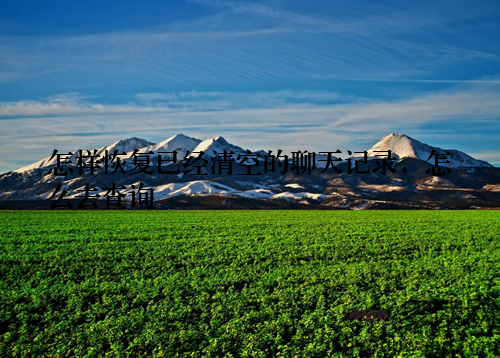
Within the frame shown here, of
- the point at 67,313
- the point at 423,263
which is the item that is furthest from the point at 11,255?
the point at 423,263

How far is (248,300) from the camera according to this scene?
14703 millimetres

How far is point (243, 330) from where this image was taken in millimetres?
12391

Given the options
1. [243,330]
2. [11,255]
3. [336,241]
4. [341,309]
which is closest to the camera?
[243,330]

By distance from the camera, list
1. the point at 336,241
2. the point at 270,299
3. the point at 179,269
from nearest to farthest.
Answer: the point at 270,299, the point at 179,269, the point at 336,241

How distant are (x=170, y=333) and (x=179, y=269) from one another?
7.60 metres

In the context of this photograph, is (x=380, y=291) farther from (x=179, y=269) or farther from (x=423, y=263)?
(x=179, y=269)

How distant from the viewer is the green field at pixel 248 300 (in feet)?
38.1

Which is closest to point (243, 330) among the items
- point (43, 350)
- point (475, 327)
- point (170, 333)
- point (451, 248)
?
point (170, 333)

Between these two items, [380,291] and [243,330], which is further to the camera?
[380,291]

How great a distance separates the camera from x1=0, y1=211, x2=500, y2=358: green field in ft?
38.1

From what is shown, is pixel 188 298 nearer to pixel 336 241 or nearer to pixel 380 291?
pixel 380 291

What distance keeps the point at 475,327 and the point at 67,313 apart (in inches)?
505

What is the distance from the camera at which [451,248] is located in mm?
26672

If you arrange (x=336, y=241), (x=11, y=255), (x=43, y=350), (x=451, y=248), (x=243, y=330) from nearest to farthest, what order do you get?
(x=43, y=350) < (x=243, y=330) < (x=11, y=255) < (x=451, y=248) < (x=336, y=241)
